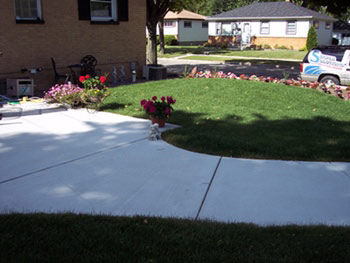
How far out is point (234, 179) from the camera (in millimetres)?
5195

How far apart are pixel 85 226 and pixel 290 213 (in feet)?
7.13

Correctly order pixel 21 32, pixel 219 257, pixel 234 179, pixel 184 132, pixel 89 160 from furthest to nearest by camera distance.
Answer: pixel 21 32, pixel 184 132, pixel 89 160, pixel 234 179, pixel 219 257

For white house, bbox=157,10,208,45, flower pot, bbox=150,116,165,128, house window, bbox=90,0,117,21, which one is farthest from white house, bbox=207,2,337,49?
flower pot, bbox=150,116,165,128

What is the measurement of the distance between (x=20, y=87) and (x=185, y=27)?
38.5 meters

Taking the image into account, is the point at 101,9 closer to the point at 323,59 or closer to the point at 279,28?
the point at 323,59

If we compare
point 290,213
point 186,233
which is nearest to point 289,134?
point 290,213

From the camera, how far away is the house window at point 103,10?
1396 centimetres

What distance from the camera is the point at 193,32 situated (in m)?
48.5

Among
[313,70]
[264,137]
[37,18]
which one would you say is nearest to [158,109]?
[264,137]

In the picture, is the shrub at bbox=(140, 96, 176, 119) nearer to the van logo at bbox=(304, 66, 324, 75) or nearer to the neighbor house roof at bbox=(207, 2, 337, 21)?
the van logo at bbox=(304, 66, 324, 75)

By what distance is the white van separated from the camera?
1335 centimetres

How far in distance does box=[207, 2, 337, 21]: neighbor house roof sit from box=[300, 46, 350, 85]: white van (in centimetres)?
2504

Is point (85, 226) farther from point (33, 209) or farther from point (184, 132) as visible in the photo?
point (184, 132)

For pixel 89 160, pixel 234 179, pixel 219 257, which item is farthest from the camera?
pixel 89 160
